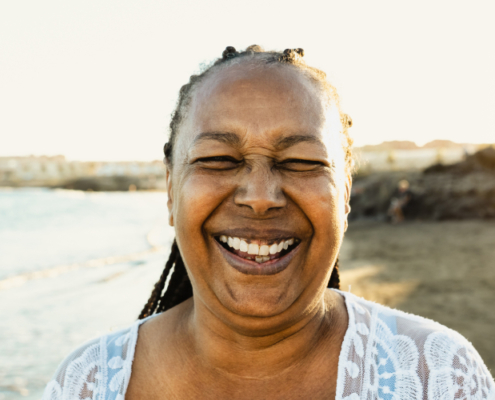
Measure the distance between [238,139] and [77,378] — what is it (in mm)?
1007

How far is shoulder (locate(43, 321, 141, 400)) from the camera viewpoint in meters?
1.58

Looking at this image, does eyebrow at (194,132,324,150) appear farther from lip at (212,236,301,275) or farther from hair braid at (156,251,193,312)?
hair braid at (156,251,193,312)

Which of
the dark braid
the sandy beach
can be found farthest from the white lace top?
the sandy beach

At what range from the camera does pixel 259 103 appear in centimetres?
153

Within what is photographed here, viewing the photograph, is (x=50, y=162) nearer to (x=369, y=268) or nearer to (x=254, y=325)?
(x=369, y=268)

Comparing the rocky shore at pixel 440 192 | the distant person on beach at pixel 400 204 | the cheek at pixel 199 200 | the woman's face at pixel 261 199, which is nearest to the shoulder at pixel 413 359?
the woman's face at pixel 261 199

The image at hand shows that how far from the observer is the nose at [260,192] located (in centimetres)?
145

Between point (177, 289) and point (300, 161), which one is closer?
point (300, 161)

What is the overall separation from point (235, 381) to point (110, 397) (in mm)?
432

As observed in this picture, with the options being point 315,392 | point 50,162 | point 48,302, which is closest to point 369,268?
point 48,302

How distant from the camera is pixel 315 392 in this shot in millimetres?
1537

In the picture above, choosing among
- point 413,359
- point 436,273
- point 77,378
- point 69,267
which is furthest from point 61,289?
point 413,359

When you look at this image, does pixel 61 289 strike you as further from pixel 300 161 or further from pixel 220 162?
pixel 300 161

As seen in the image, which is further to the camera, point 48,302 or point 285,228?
point 48,302
